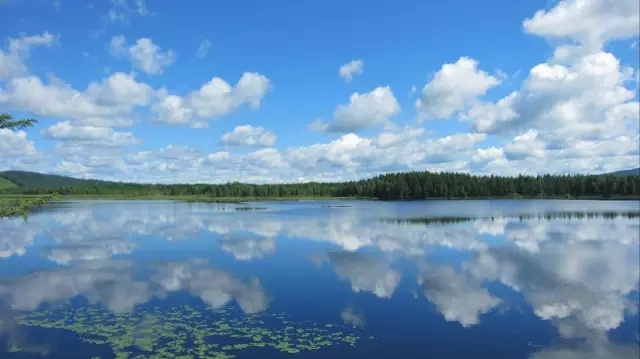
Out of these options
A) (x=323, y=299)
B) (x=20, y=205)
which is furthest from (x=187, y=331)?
(x=20, y=205)

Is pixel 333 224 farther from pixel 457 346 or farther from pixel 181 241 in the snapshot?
pixel 457 346

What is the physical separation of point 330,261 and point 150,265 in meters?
11.0

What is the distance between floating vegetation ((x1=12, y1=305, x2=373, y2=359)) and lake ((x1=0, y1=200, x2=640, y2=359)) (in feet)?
0.22

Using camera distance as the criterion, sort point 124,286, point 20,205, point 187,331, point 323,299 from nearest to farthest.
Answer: point 20,205 < point 187,331 < point 323,299 < point 124,286

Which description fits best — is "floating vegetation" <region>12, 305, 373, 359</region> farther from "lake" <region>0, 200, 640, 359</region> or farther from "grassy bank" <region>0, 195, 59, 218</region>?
"grassy bank" <region>0, 195, 59, 218</region>

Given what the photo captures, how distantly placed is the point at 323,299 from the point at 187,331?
659 centimetres

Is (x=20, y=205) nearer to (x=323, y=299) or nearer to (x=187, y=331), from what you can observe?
(x=187, y=331)

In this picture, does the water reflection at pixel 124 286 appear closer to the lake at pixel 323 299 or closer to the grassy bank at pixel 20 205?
the lake at pixel 323 299

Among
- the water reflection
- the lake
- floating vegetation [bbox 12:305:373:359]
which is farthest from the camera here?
the water reflection

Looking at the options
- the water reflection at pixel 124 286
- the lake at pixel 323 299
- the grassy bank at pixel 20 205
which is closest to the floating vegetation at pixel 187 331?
→ the lake at pixel 323 299

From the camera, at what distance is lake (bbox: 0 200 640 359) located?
16.0m

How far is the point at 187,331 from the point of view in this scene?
17172 millimetres

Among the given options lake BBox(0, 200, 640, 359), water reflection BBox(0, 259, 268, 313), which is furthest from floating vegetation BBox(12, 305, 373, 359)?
water reflection BBox(0, 259, 268, 313)

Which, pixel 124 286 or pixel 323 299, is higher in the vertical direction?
pixel 124 286
